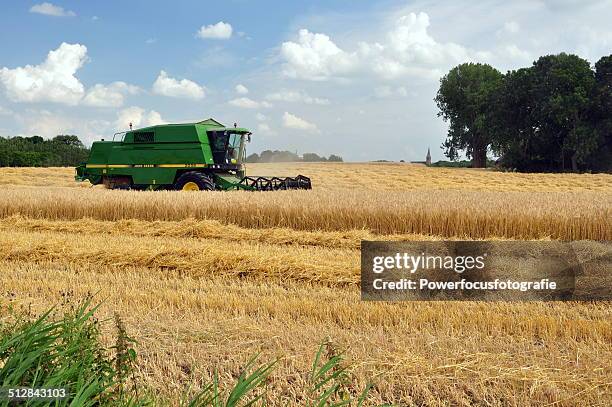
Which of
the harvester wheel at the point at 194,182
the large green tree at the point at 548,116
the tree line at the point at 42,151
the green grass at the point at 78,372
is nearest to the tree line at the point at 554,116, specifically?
the large green tree at the point at 548,116

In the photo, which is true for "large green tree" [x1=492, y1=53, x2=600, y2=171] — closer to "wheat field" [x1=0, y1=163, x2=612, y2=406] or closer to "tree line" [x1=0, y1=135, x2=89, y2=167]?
"wheat field" [x1=0, y1=163, x2=612, y2=406]

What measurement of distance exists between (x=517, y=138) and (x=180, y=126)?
3252 cm

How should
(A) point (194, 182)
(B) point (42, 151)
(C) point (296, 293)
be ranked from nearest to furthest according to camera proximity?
(C) point (296, 293) → (A) point (194, 182) → (B) point (42, 151)

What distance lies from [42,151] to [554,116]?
4244 centimetres

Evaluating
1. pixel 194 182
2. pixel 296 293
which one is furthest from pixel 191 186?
pixel 296 293

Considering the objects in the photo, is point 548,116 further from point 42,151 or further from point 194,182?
point 42,151

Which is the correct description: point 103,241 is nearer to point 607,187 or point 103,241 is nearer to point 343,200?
point 343,200

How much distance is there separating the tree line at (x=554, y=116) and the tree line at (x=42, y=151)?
3379cm

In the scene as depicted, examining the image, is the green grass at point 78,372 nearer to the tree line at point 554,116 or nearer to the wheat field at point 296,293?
the wheat field at point 296,293

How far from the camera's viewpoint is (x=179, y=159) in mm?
18219

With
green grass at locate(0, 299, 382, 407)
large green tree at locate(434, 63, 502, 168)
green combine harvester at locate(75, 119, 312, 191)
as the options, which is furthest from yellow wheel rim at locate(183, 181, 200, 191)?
large green tree at locate(434, 63, 502, 168)

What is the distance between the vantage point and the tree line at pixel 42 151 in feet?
151

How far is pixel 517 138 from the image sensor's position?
43656 millimetres

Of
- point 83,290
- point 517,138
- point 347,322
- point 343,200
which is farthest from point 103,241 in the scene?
point 517,138
